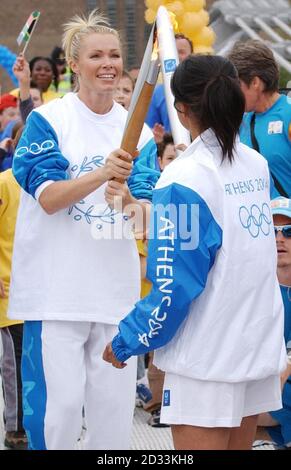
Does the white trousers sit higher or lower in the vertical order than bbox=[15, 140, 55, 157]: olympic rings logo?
lower

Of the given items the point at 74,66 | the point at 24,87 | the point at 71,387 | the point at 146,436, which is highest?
the point at 24,87

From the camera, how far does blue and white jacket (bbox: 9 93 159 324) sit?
12.0ft

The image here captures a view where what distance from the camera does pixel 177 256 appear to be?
278 centimetres

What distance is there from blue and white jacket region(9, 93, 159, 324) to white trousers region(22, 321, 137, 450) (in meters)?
0.07

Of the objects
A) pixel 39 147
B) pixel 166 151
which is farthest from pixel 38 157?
pixel 166 151

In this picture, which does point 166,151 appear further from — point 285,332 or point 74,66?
point 285,332

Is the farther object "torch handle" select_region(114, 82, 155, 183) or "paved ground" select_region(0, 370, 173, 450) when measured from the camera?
"paved ground" select_region(0, 370, 173, 450)

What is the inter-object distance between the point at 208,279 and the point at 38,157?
3.44 ft

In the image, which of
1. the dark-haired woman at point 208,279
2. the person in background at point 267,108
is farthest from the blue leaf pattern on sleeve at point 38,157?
the person in background at point 267,108

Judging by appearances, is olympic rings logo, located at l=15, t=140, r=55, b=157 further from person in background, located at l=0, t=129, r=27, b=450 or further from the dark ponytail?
person in background, located at l=0, t=129, r=27, b=450

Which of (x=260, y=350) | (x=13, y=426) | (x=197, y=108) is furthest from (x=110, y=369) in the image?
(x=13, y=426)

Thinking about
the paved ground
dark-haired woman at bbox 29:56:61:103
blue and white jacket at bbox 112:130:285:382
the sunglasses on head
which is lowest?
the paved ground

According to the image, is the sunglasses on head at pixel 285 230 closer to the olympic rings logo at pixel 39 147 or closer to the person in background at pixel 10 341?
the olympic rings logo at pixel 39 147

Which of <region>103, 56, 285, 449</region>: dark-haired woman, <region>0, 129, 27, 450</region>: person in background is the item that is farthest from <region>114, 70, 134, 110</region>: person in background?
<region>103, 56, 285, 449</region>: dark-haired woman
